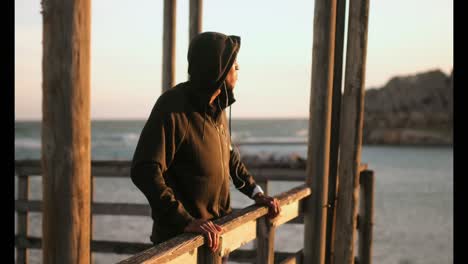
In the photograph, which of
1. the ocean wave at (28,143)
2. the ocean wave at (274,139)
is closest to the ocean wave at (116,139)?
the ocean wave at (28,143)

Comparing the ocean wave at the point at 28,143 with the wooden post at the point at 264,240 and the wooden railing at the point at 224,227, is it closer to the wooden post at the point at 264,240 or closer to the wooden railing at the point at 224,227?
the wooden railing at the point at 224,227

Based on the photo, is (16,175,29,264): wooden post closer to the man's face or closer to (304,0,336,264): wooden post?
(304,0,336,264): wooden post

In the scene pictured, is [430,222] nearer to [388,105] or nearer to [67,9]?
[67,9]

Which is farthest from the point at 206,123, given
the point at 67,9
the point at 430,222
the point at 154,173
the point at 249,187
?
the point at 430,222

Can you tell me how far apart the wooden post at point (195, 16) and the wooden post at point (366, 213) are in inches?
70.9

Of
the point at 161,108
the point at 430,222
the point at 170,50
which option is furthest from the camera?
the point at 430,222

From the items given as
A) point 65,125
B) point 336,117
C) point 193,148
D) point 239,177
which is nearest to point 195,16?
point 336,117

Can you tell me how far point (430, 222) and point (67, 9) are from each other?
15.5 metres

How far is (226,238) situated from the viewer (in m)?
2.43

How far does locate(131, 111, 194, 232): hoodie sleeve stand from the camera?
2141 mm

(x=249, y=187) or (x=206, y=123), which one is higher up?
(x=206, y=123)

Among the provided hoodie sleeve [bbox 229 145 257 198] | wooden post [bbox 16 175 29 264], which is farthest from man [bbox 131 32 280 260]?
wooden post [bbox 16 175 29 264]

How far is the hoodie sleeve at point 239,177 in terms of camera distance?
2959 mm

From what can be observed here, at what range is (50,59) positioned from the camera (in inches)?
71.2
